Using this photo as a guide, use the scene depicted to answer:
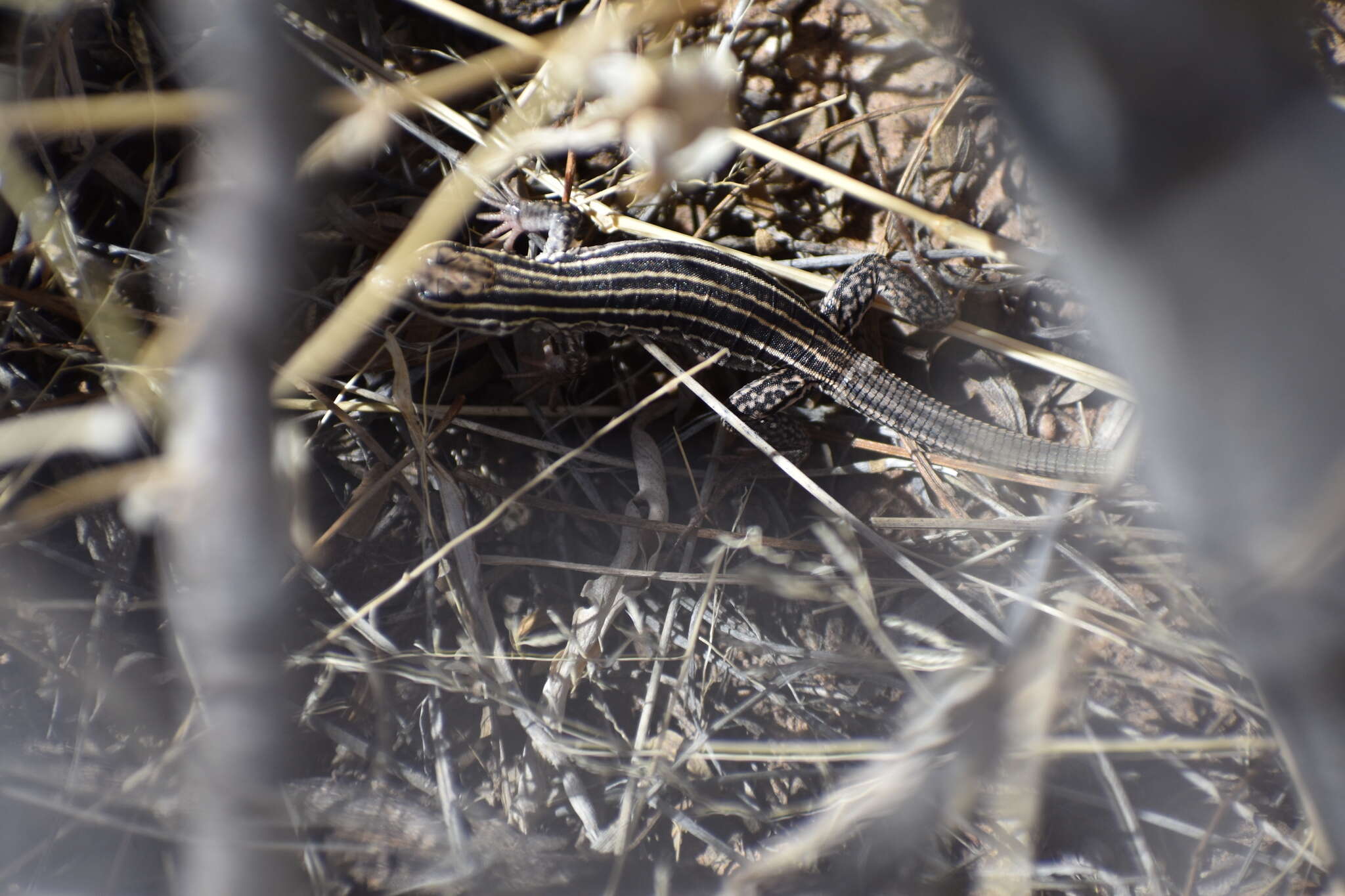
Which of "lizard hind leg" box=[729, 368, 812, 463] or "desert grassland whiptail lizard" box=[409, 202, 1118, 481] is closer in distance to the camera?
"desert grassland whiptail lizard" box=[409, 202, 1118, 481]

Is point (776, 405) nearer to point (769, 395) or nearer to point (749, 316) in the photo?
point (769, 395)

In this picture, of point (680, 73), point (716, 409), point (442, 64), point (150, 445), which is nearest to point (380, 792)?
point (150, 445)

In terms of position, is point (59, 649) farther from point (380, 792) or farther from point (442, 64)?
point (442, 64)

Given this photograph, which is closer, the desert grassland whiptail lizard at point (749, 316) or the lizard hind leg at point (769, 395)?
the desert grassland whiptail lizard at point (749, 316)

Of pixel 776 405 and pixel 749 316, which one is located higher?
pixel 749 316

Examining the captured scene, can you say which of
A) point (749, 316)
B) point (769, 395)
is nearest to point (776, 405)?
point (769, 395)

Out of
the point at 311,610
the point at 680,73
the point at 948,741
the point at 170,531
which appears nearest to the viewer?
the point at 680,73

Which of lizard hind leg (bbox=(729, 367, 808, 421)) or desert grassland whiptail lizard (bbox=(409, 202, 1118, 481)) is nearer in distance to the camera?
desert grassland whiptail lizard (bbox=(409, 202, 1118, 481))

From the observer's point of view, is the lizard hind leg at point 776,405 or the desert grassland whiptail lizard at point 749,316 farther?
the lizard hind leg at point 776,405
